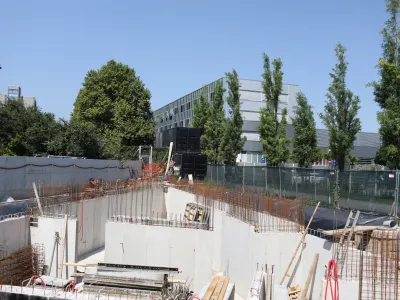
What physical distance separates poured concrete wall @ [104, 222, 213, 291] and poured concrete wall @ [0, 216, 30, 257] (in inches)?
102

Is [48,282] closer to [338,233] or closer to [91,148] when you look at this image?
[338,233]

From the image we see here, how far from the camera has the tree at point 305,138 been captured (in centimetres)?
1842

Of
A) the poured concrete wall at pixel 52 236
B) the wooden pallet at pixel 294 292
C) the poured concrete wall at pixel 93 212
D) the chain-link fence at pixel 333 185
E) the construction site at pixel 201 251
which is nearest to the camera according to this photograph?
the construction site at pixel 201 251

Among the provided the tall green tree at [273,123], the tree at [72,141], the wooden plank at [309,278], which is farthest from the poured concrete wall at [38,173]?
the wooden plank at [309,278]

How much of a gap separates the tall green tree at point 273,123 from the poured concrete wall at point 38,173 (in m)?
9.71

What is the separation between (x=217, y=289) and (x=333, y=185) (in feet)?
22.0

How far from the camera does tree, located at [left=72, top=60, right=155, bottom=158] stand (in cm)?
3002

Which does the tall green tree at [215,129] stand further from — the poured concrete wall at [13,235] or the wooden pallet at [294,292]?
the wooden pallet at [294,292]

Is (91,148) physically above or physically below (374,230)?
above

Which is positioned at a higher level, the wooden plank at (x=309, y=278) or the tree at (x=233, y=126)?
the tree at (x=233, y=126)

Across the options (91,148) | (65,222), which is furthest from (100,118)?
(65,222)

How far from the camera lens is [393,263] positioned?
22.0 feet

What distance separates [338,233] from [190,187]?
11745 mm

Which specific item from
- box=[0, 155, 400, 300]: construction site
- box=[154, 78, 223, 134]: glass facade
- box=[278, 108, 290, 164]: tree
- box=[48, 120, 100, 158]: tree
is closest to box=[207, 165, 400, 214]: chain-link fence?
box=[0, 155, 400, 300]: construction site
